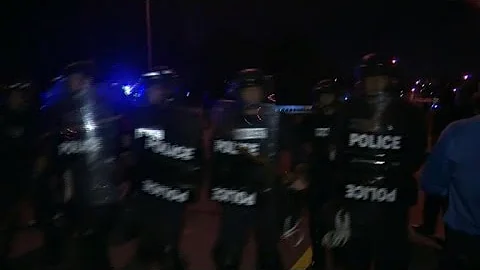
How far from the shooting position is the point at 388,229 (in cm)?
462

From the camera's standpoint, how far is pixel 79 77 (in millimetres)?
4988

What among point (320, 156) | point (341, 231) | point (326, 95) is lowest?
point (341, 231)

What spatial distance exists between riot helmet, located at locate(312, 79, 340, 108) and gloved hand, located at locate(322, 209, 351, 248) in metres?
1.56

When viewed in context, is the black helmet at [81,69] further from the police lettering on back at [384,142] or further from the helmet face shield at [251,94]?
Result: the police lettering on back at [384,142]

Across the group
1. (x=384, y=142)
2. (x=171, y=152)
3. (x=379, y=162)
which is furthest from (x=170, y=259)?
(x=384, y=142)

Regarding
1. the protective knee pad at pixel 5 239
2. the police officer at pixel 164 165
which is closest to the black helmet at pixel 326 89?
the police officer at pixel 164 165

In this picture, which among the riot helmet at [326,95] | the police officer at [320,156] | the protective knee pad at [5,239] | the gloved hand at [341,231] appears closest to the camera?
the gloved hand at [341,231]

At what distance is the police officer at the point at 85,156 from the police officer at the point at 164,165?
0.22 m

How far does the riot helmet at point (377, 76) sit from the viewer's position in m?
4.55

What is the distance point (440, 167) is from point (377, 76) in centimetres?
95

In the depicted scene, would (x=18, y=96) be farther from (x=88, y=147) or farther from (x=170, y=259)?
(x=170, y=259)

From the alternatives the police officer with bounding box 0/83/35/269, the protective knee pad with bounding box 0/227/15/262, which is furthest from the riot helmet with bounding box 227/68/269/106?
the protective knee pad with bounding box 0/227/15/262

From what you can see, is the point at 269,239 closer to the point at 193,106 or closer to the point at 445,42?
the point at 193,106

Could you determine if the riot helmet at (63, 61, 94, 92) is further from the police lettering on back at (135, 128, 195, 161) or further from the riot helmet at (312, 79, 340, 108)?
the riot helmet at (312, 79, 340, 108)
